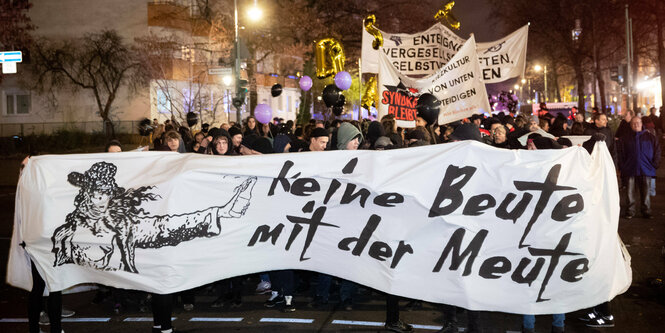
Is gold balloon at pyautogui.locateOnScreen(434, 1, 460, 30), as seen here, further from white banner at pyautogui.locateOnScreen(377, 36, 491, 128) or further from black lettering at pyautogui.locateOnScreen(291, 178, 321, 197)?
black lettering at pyautogui.locateOnScreen(291, 178, 321, 197)

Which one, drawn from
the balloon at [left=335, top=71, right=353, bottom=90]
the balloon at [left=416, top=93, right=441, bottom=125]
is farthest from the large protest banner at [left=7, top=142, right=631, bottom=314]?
the balloon at [left=335, top=71, right=353, bottom=90]

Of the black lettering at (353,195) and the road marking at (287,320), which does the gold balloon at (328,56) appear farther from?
the black lettering at (353,195)

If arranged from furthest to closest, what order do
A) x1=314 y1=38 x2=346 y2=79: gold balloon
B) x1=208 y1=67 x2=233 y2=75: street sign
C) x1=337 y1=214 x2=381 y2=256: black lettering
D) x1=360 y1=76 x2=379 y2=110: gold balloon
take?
x1=208 y1=67 x2=233 y2=75: street sign, x1=314 y1=38 x2=346 y2=79: gold balloon, x1=360 y1=76 x2=379 y2=110: gold balloon, x1=337 y1=214 x2=381 y2=256: black lettering

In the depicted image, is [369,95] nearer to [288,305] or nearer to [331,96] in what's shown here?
[331,96]

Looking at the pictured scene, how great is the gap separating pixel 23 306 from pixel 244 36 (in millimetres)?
25906

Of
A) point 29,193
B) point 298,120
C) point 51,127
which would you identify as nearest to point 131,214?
point 29,193

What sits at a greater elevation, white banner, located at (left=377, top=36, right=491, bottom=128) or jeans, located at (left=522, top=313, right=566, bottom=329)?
white banner, located at (left=377, top=36, right=491, bottom=128)

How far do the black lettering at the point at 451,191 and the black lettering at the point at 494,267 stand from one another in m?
0.54

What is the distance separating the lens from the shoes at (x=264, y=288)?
24.8 feet

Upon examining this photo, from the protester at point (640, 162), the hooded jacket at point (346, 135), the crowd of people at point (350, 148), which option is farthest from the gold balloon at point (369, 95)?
the hooded jacket at point (346, 135)

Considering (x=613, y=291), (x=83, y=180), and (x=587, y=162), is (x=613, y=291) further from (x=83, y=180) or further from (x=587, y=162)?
(x=83, y=180)

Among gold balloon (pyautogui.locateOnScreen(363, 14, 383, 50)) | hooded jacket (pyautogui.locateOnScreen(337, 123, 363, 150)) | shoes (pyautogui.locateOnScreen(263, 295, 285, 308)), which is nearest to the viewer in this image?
shoes (pyautogui.locateOnScreen(263, 295, 285, 308))

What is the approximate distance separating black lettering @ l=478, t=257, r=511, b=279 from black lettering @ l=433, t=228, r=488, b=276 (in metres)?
0.11

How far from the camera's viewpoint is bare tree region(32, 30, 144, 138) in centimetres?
3619
